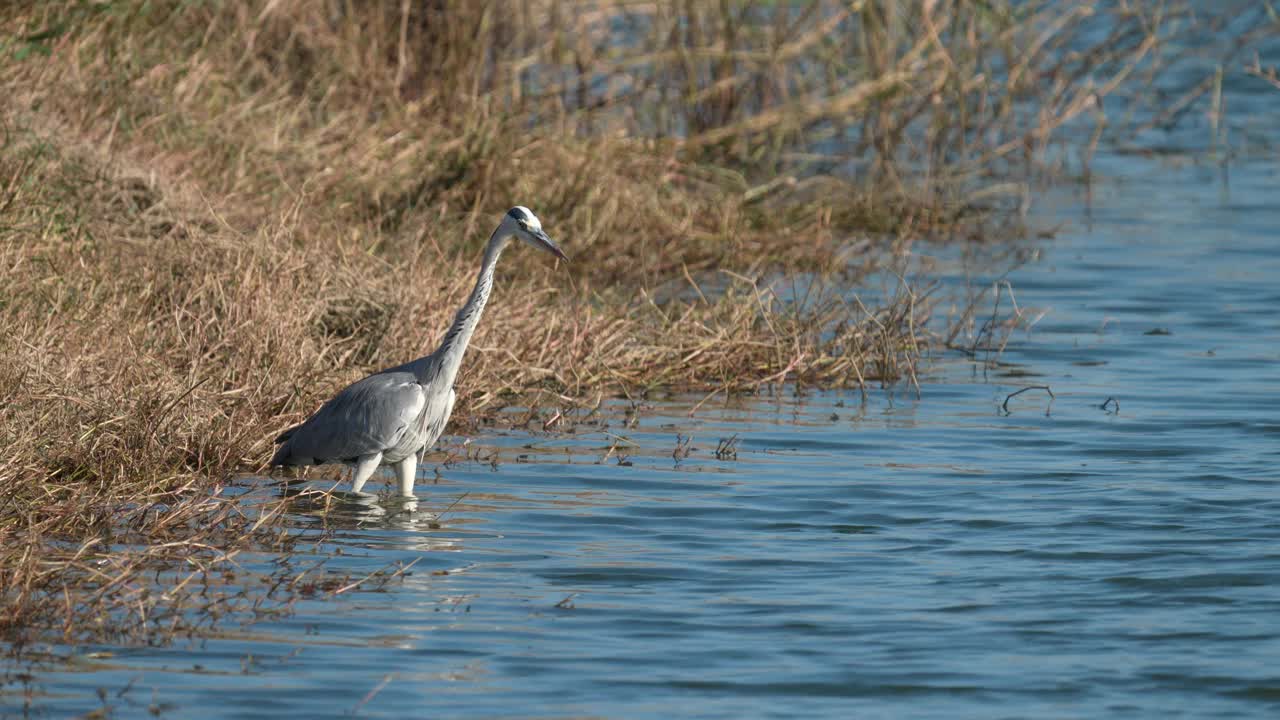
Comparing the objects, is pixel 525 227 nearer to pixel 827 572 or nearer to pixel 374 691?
pixel 827 572

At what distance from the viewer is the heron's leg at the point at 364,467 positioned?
728cm

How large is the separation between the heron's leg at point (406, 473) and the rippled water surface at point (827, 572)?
11 cm

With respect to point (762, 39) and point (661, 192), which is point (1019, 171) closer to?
point (762, 39)

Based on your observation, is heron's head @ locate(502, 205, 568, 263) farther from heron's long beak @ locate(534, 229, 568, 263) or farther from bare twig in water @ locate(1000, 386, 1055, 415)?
bare twig in water @ locate(1000, 386, 1055, 415)

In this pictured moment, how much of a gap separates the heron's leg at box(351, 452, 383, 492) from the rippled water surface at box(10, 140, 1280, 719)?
0.40 ft

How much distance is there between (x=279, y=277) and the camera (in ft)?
28.2

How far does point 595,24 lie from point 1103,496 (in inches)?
350

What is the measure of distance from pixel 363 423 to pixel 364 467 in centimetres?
22

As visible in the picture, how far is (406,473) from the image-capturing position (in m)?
7.50

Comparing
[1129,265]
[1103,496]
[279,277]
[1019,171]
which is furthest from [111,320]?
[1019,171]

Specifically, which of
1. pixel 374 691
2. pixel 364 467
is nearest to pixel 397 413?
pixel 364 467

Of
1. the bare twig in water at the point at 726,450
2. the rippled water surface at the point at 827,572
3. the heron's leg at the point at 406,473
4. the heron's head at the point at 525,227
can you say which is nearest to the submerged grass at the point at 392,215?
the rippled water surface at the point at 827,572

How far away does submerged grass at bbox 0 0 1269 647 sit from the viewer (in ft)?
23.4

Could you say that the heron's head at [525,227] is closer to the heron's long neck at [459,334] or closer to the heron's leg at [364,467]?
the heron's long neck at [459,334]
